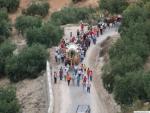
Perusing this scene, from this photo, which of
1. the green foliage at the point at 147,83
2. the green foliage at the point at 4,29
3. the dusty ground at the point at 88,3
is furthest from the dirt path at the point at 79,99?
the dusty ground at the point at 88,3

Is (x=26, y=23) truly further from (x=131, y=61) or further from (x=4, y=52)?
(x=131, y=61)

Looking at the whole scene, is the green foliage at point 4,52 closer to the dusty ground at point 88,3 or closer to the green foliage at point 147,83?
the green foliage at point 147,83

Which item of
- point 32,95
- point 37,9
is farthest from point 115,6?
point 32,95

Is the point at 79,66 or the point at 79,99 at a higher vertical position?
the point at 79,66

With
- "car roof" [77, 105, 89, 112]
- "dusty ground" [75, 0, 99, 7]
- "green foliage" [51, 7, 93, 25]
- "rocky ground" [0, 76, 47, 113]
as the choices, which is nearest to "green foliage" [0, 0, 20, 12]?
"dusty ground" [75, 0, 99, 7]

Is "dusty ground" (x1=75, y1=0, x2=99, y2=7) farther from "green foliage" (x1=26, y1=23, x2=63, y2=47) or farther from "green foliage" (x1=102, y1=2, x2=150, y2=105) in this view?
"green foliage" (x1=102, y1=2, x2=150, y2=105)
